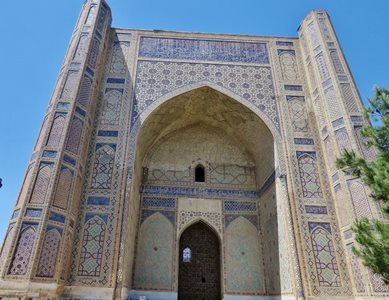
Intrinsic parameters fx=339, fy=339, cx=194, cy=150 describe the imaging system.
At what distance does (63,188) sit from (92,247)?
47.7 inches

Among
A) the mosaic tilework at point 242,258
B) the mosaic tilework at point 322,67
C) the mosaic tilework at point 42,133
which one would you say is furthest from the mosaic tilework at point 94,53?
the mosaic tilework at point 322,67

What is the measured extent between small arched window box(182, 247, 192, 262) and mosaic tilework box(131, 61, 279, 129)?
3652 mm

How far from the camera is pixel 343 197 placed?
656 centimetres

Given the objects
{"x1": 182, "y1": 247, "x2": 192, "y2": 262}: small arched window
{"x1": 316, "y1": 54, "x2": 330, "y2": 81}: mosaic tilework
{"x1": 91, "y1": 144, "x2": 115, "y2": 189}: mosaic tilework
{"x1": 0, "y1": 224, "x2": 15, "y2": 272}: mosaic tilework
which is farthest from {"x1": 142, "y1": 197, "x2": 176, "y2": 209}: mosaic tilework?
{"x1": 316, "y1": 54, "x2": 330, "y2": 81}: mosaic tilework

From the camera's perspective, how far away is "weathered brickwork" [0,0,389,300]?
6.02 m

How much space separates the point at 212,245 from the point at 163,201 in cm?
165

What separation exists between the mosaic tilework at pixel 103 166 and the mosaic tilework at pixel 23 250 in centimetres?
159

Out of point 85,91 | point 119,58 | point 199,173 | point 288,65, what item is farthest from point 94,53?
point 288,65

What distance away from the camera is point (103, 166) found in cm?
713

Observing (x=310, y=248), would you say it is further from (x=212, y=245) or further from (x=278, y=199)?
(x=212, y=245)

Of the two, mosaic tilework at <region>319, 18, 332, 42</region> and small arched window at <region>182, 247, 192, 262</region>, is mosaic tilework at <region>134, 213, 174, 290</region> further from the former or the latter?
mosaic tilework at <region>319, 18, 332, 42</region>

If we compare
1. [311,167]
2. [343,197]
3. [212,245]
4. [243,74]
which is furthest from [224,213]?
[243,74]

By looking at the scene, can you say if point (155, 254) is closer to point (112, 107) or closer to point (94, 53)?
point (112, 107)

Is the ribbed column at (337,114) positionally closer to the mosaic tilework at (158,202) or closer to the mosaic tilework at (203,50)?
the mosaic tilework at (203,50)
